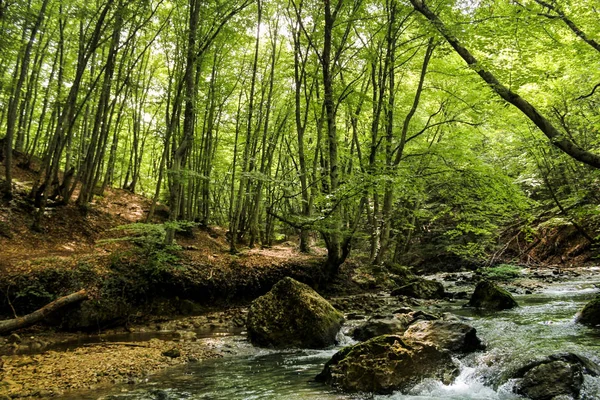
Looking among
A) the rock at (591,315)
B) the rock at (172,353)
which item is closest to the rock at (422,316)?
the rock at (591,315)

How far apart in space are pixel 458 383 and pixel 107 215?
1338cm

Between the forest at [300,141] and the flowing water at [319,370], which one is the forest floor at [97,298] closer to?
the forest at [300,141]

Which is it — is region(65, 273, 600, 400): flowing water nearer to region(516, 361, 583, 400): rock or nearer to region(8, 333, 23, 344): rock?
region(516, 361, 583, 400): rock

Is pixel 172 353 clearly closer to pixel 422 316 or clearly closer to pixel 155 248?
pixel 155 248

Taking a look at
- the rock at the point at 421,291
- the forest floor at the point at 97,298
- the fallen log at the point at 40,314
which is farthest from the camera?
the rock at the point at 421,291

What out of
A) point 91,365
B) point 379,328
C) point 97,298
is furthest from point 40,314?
point 379,328

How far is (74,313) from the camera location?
26.9 ft

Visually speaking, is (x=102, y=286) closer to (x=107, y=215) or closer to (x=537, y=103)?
(x=107, y=215)

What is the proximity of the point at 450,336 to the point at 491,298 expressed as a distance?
5160 millimetres

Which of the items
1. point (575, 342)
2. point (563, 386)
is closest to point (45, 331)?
point (563, 386)

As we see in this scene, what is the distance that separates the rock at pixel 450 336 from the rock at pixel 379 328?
2.62ft

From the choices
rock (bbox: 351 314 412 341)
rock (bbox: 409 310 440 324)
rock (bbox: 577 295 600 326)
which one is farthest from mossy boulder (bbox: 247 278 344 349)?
rock (bbox: 577 295 600 326)

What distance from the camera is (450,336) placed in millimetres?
6844

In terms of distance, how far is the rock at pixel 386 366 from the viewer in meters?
5.39
